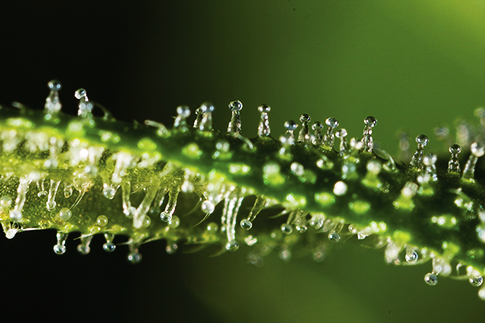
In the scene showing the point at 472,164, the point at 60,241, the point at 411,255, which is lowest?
the point at 60,241

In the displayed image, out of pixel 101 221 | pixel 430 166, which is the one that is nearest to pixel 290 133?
pixel 430 166

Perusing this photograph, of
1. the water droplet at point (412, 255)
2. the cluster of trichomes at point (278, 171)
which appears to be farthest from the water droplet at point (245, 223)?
the water droplet at point (412, 255)

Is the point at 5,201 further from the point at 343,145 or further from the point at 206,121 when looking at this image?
the point at 343,145

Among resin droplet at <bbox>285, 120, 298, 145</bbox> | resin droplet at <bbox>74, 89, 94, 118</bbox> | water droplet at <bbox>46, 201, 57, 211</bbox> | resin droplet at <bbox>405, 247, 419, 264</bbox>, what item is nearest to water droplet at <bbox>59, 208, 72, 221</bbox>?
water droplet at <bbox>46, 201, 57, 211</bbox>

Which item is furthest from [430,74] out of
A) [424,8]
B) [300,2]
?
[300,2]

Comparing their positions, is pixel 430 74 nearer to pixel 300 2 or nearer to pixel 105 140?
pixel 300 2

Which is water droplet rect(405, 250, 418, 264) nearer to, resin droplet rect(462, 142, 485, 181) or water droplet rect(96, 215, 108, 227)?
resin droplet rect(462, 142, 485, 181)

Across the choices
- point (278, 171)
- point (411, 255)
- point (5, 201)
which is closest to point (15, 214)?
point (5, 201)

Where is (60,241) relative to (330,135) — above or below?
below

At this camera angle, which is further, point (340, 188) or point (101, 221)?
point (101, 221)

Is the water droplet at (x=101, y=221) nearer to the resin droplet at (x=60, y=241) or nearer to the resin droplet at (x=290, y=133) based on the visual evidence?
the resin droplet at (x=60, y=241)

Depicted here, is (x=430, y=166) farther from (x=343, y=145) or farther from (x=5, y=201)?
(x=5, y=201)
